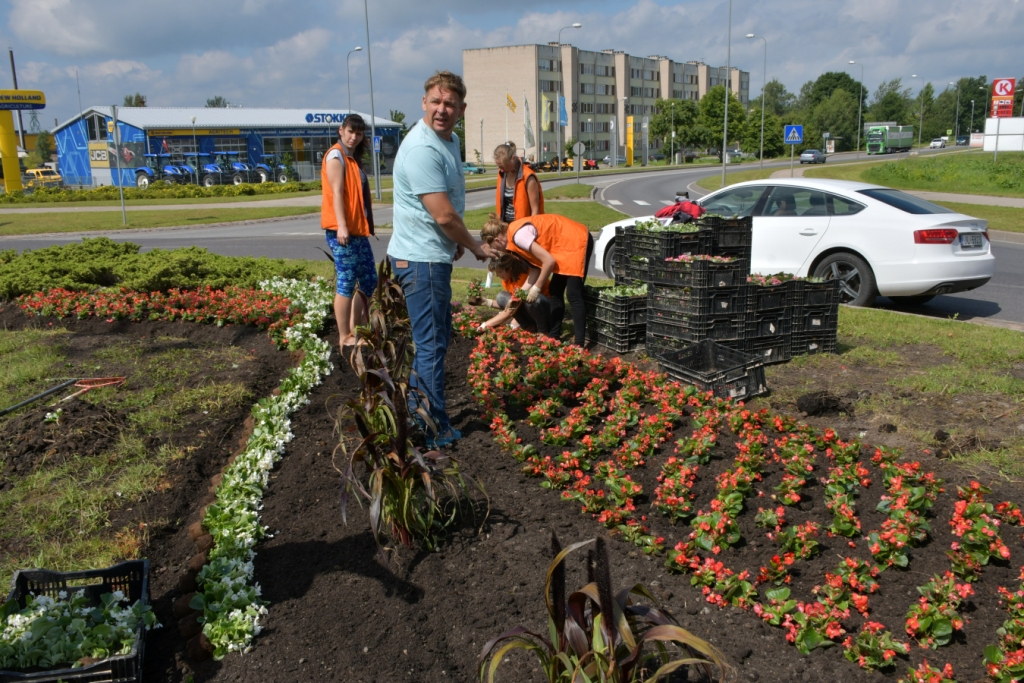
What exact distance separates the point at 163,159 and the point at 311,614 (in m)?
57.8

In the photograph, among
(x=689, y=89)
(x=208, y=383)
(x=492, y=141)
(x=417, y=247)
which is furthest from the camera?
(x=689, y=89)

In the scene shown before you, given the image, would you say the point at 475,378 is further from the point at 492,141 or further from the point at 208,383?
the point at 492,141

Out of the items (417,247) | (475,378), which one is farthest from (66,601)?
(475,378)

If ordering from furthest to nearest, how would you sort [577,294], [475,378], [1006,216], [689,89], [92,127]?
[689,89], [92,127], [1006,216], [577,294], [475,378]

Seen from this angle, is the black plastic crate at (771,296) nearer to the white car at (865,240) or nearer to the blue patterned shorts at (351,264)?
the white car at (865,240)

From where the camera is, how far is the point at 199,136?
184 feet

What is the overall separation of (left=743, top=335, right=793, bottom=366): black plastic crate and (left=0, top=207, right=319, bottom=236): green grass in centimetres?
2206

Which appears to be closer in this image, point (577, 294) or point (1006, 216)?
point (577, 294)

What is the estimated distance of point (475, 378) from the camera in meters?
5.63

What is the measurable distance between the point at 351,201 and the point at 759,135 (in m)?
87.0

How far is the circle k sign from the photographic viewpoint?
3095cm

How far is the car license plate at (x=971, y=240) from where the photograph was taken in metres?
8.91

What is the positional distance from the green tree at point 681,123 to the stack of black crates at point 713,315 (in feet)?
272

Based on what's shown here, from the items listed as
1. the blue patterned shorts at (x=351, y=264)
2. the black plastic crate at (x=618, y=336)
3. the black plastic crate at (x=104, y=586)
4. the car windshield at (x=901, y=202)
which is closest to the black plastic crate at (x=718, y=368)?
the black plastic crate at (x=618, y=336)
